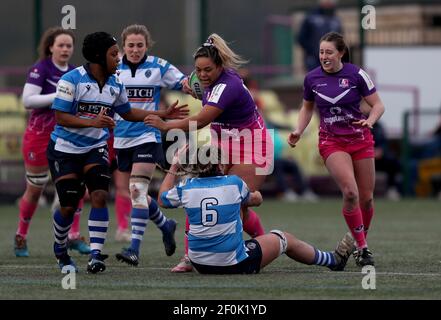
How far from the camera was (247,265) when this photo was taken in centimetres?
859

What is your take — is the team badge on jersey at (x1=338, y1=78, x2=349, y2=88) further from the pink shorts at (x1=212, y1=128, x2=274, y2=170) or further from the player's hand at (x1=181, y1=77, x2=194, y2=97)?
the player's hand at (x1=181, y1=77, x2=194, y2=97)

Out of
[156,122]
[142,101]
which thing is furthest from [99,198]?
[142,101]

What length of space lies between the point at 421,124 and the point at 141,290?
551 inches

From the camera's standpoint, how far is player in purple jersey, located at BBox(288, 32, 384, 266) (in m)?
9.70

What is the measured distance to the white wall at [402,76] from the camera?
22000 mm

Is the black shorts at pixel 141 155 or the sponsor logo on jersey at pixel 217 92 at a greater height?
the sponsor logo on jersey at pixel 217 92

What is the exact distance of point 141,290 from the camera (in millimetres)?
7797

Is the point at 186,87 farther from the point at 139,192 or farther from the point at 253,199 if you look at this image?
the point at 253,199

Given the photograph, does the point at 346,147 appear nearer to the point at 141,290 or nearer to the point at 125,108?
the point at 125,108

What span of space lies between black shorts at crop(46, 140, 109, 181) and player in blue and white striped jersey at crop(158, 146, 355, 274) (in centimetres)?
75

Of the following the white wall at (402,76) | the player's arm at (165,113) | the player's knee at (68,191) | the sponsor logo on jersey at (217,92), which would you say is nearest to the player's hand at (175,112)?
the player's arm at (165,113)

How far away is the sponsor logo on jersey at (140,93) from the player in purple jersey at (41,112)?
86 centimetres

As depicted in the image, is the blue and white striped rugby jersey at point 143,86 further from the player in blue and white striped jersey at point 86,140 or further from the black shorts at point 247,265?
the black shorts at point 247,265
